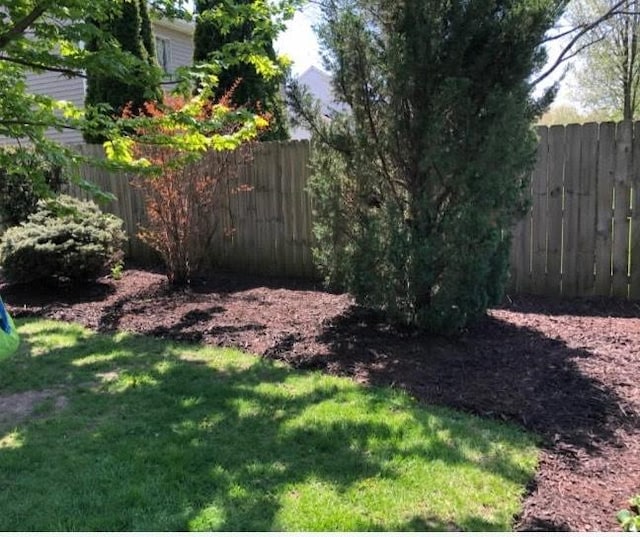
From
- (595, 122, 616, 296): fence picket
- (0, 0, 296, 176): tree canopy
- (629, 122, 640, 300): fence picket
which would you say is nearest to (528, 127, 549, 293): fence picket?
(595, 122, 616, 296): fence picket

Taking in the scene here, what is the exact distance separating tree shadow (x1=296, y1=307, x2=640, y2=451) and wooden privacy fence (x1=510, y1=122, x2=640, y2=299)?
4.24ft

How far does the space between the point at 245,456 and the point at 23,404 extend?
6.04ft

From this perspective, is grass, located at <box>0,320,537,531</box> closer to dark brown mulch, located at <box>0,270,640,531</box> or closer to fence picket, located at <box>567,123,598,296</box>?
dark brown mulch, located at <box>0,270,640,531</box>

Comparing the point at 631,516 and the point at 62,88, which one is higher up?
the point at 62,88

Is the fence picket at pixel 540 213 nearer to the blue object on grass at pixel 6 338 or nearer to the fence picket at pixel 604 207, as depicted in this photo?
the fence picket at pixel 604 207

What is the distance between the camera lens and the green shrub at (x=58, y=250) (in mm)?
6965

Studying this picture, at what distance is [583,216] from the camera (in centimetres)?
605

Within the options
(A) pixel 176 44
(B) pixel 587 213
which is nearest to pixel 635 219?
(B) pixel 587 213

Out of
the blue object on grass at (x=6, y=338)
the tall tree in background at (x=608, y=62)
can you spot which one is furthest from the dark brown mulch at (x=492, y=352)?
the tall tree in background at (x=608, y=62)

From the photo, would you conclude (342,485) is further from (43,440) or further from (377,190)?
(377,190)

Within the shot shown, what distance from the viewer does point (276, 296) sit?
6.67 metres

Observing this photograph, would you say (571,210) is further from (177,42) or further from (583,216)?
(177,42)

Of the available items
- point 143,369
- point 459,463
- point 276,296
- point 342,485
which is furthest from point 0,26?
point 459,463

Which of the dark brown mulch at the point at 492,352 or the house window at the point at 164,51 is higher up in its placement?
the house window at the point at 164,51
